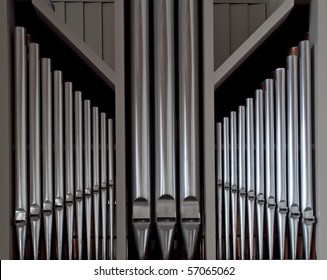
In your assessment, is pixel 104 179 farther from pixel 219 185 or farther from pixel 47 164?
pixel 219 185

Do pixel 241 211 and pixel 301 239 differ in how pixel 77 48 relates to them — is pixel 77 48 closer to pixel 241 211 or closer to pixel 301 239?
pixel 241 211

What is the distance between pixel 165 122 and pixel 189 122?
0.38 feet

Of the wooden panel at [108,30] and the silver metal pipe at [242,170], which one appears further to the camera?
the wooden panel at [108,30]

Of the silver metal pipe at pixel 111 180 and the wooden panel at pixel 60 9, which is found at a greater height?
the wooden panel at pixel 60 9

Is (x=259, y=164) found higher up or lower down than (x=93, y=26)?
lower down

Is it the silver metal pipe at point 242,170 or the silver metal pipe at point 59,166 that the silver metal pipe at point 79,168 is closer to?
the silver metal pipe at point 59,166

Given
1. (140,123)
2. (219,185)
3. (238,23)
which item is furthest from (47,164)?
(238,23)

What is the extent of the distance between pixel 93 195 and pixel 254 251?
839 mm

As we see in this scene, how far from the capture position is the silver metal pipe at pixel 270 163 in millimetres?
2730

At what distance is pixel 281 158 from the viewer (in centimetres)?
273

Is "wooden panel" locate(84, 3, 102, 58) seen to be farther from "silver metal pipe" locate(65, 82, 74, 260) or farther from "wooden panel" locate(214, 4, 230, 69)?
"wooden panel" locate(214, 4, 230, 69)

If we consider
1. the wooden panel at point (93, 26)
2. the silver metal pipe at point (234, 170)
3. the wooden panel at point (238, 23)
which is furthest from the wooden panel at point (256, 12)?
the wooden panel at point (93, 26)

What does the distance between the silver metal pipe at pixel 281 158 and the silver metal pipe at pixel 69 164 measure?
1.00 metres

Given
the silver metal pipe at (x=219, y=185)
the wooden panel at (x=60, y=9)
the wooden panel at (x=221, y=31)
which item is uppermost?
the wooden panel at (x=60, y=9)
